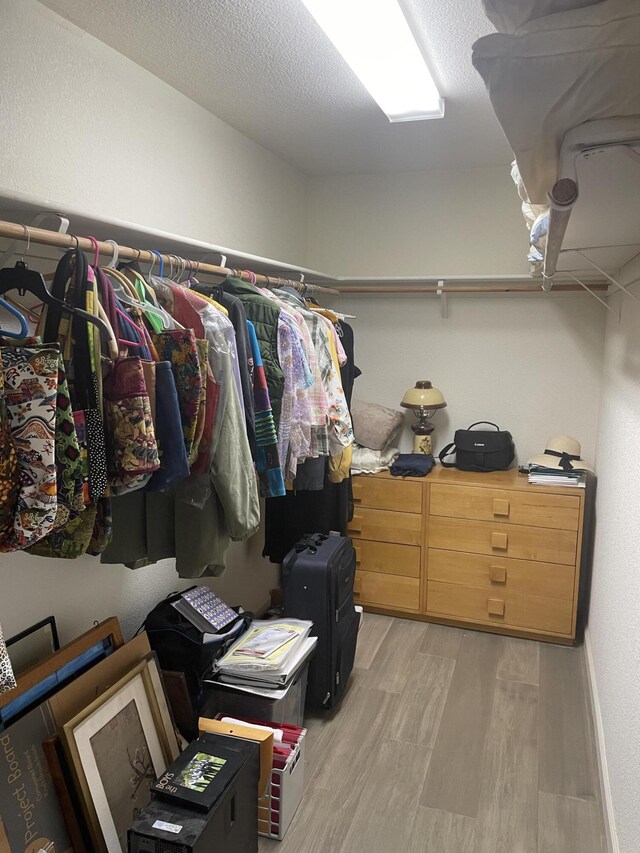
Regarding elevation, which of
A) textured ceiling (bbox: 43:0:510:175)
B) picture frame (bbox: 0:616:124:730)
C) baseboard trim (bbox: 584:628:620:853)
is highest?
textured ceiling (bbox: 43:0:510:175)

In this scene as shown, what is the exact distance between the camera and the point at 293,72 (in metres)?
2.25

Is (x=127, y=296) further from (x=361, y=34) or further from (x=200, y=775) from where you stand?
(x=200, y=775)

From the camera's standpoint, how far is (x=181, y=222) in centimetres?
251

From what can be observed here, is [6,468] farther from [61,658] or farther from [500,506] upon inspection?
[500,506]

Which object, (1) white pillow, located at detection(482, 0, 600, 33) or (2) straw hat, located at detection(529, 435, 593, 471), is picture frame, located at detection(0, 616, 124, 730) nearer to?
(1) white pillow, located at detection(482, 0, 600, 33)

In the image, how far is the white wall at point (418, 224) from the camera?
3.52 m

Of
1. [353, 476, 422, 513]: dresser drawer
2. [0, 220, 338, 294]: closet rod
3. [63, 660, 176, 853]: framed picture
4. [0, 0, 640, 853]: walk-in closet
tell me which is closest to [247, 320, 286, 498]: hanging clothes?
[0, 0, 640, 853]: walk-in closet

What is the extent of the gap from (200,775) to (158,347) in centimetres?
112

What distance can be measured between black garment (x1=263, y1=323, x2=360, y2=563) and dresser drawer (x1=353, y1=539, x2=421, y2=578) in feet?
0.85

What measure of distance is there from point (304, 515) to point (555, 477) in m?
1.28

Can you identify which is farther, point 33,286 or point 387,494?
point 387,494

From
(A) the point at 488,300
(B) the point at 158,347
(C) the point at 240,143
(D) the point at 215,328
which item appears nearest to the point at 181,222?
(C) the point at 240,143

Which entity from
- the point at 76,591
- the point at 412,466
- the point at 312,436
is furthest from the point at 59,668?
the point at 412,466

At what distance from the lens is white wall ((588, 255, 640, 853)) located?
164 cm
